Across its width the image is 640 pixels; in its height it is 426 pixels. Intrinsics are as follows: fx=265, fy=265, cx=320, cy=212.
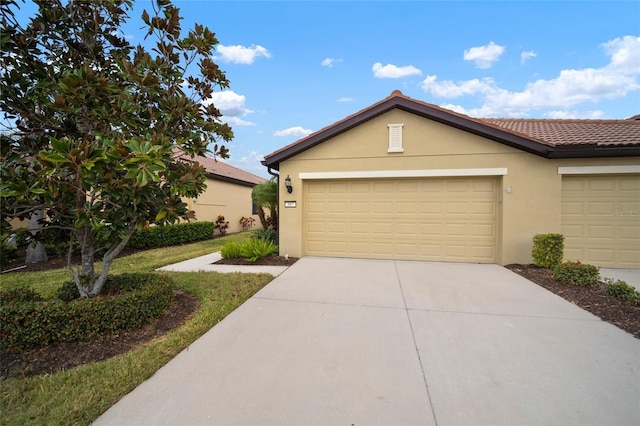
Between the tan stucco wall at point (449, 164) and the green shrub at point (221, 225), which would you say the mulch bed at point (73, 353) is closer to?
the tan stucco wall at point (449, 164)

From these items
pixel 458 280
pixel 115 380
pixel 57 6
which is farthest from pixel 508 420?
pixel 57 6

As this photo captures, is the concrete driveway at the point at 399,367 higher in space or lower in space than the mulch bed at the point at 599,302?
lower

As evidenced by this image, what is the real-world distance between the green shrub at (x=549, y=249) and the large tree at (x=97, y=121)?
292 inches

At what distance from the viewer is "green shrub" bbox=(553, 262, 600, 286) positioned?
5160mm

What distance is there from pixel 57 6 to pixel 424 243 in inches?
326

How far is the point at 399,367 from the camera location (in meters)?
2.72

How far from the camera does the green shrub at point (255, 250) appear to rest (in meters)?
7.39

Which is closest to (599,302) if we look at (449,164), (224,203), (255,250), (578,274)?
(578,274)

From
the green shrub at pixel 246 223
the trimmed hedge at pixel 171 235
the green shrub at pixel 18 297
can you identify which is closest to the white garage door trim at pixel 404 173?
the trimmed hedge at pixel 171 235

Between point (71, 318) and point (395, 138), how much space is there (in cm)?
741

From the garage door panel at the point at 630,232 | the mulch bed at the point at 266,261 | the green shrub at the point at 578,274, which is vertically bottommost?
the mulch bed at the point at 266,261

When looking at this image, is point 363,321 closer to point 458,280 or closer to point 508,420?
point 508,420

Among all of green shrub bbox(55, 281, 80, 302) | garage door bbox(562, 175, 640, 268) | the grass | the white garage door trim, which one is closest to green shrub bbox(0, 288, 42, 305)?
green shrub bbox(55, 281, 80, 302)

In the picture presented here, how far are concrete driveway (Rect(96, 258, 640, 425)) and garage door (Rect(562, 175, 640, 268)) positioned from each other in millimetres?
3696
